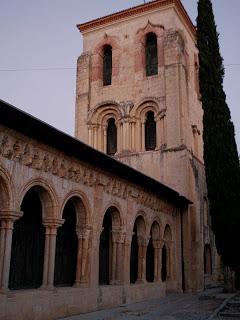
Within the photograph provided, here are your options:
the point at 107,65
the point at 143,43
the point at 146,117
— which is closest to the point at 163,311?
the point at 146,117

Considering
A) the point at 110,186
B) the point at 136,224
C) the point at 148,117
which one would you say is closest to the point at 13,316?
the point at 110,186

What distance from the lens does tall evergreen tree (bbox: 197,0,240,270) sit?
580 inches

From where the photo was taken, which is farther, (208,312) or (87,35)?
(87,35)

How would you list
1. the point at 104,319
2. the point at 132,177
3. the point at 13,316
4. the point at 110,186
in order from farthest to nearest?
1. the point at 132,177
2. the point at 110,186
3. the point at 104,319
4. the point at 13,316

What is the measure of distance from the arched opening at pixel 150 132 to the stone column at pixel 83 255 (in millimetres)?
10078

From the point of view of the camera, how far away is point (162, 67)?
21297 mm

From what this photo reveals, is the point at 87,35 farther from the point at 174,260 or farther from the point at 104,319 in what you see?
the point at 104,319

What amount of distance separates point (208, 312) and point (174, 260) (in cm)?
640

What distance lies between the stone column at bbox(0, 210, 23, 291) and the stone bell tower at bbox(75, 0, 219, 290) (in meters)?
11.5

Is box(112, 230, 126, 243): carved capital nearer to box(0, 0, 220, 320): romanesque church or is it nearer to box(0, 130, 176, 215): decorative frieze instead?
box(0, 0, 220, 320): romanesque church

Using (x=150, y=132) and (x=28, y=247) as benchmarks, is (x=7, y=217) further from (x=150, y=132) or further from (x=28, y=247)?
(x=150, y=132)

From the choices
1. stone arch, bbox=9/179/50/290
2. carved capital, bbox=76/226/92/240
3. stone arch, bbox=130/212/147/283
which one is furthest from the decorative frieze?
carved capital, bbox=76/226/92/240

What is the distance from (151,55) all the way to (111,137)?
5.00m

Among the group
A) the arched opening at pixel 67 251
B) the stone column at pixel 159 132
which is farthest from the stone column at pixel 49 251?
the stone column at pixel 159 132
